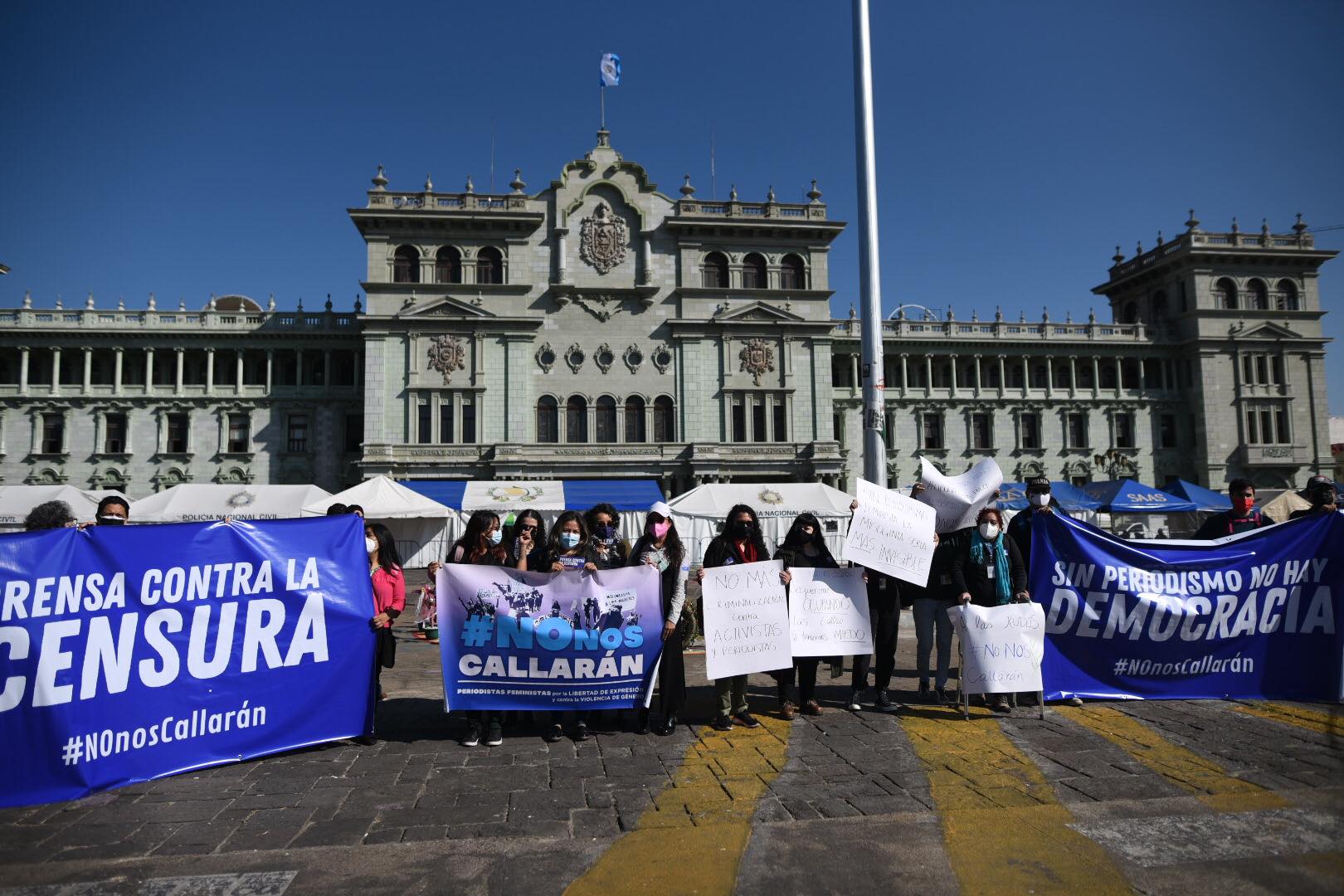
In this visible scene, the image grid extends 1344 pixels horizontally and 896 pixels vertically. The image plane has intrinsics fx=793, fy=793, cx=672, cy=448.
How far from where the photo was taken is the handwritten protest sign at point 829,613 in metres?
7.79

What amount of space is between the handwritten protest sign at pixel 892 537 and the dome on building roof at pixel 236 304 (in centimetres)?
4694

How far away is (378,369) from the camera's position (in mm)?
38500

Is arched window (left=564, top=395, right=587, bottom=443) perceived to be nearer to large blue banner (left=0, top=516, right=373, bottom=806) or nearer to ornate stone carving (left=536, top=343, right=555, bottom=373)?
ornate stone carving (left=536, top=343, right=555, bottom=373)

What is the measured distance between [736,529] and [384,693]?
4.63m

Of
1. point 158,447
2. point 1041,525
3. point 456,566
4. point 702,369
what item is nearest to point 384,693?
point 456,566

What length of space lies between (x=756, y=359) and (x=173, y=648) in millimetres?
35774

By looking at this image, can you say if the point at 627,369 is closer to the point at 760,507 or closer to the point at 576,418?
the point at 576,418

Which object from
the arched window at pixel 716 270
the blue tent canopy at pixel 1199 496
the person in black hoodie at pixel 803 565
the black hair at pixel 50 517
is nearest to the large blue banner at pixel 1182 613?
the person in black hoodie at pixel 803 565

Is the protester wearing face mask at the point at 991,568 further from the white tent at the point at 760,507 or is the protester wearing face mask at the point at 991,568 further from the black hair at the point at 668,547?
the white tent at the point at 760,507

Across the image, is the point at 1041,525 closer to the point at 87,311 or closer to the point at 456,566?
the point at 456,566

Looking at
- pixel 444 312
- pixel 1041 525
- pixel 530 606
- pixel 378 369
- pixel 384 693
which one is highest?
pixel 444 312

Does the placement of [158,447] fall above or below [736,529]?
above

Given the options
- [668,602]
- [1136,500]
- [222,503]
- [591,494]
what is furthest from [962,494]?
[222,503]

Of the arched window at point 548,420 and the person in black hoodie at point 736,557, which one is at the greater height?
the arched window at point 548,420
